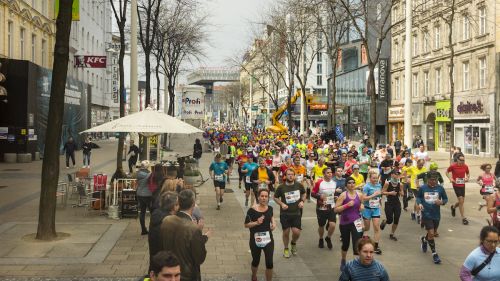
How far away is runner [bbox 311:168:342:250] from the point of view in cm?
1027

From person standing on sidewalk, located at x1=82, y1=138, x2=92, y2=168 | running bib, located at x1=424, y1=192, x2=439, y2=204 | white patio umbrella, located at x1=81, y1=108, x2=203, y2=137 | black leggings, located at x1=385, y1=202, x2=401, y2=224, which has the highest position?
white patio umbrella, located at x1=81, y1=108, x2=203, y2=137

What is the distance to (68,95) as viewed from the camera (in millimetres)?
35531

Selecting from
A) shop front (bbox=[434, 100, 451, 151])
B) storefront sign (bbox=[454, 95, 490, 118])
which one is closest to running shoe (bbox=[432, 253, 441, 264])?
storefront sign (bbox=[454, 95, 490, 118])

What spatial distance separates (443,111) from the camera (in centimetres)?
3762

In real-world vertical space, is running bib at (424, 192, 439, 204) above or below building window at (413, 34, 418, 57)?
below

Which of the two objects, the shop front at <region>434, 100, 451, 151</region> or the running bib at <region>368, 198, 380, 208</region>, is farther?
the shop front at <region>434, 100, 451, 151</region>

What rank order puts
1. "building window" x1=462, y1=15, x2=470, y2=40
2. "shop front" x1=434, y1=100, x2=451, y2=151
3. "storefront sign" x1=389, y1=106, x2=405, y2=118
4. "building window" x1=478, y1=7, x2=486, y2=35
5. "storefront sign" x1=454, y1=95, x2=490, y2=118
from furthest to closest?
"storefront sign" x1=389, y1=106, x2=405, y2=118
"shop front" x1=434, y1=100, x2=451, y2=151
"building window" x1=462, y1=15, x2=470, y2=40
"building window" x1=478, y1=7, x2=486, y2=35
"storefront sign" x1=454, y1=95, x2=490, y2=118

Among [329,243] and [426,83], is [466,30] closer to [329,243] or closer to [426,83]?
[426,83]

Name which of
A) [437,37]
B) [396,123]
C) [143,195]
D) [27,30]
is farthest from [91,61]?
[143,195]

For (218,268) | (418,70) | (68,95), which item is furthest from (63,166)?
(418,70)

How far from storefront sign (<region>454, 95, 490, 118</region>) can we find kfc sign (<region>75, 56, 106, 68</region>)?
2242 centimetres

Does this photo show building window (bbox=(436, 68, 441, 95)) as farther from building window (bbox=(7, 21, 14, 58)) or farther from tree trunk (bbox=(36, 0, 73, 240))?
tree trunk (bbox=(36, 0, 73, 240))

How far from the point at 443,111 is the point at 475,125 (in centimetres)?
435

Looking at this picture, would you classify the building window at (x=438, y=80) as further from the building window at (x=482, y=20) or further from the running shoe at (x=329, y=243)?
the running shoe at (x=329, y=243)
